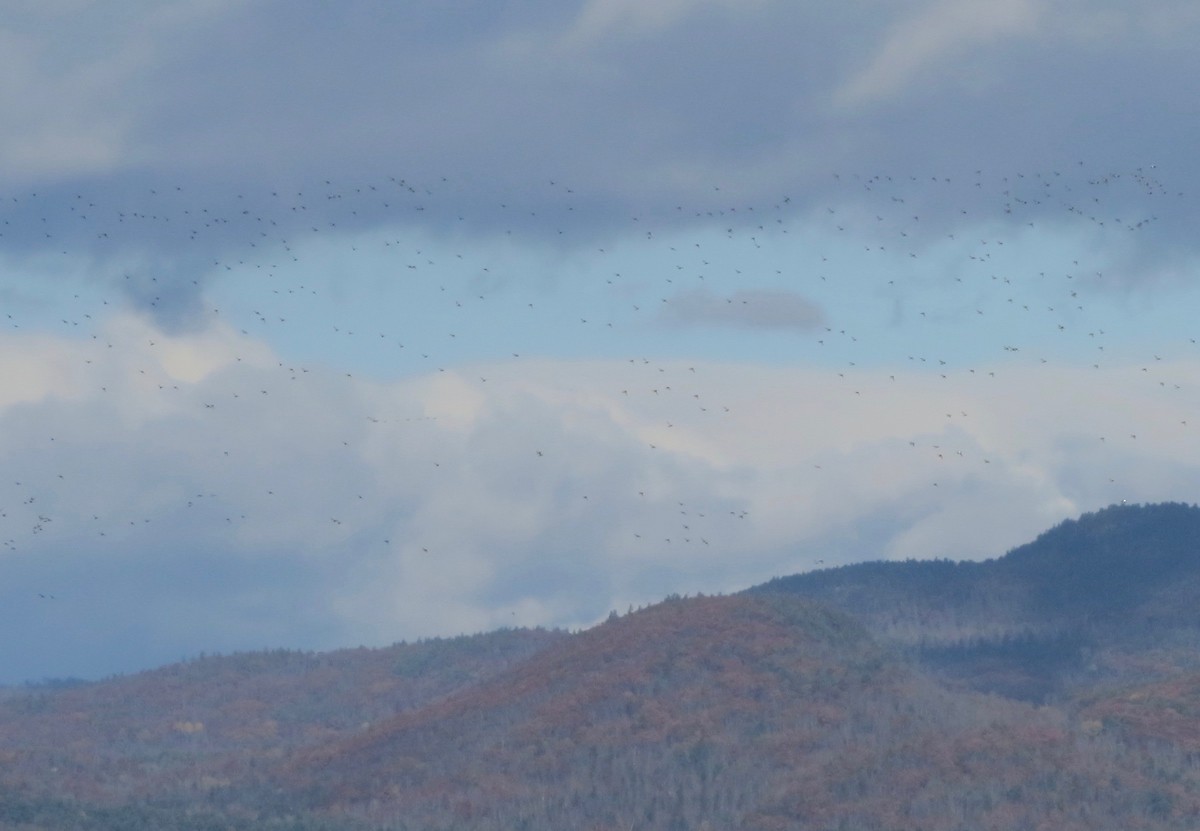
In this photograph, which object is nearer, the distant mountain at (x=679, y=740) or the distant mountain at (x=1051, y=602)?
the distant mountain at (x=679, y=740)

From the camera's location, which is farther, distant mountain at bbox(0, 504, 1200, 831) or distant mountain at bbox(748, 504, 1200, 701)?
distant mountain at bbox(748, 504, 1200, 701)

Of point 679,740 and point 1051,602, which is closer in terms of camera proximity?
point 679,740

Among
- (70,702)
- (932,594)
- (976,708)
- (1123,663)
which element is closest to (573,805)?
(976,708)

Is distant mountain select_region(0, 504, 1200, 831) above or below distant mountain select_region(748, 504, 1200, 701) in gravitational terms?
below

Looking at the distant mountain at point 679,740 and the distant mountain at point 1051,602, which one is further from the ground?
the distant mountain at point 1051,602

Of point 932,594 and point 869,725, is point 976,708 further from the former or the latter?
point 932,594
